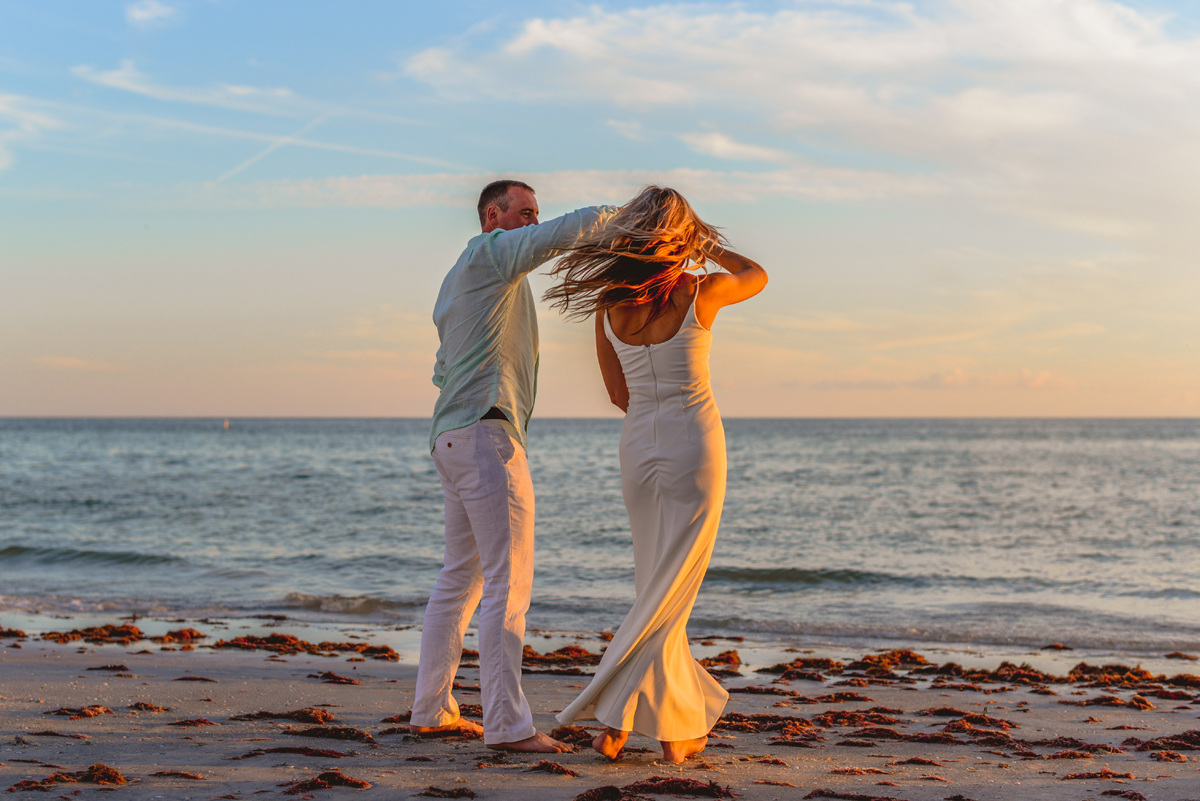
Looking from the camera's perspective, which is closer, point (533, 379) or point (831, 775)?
A: point (831, 775)

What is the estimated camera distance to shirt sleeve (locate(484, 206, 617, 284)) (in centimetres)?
308

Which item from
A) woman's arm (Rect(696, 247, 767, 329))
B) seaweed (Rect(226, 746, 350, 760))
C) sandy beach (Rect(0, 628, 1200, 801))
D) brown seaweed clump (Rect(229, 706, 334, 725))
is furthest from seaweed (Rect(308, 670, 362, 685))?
woman's arm (Rect(696, 247, 767, 329))

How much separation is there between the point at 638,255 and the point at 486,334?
0.70 meters

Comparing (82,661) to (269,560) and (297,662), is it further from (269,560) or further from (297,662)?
(269,560)

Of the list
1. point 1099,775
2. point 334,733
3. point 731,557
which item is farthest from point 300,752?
point 731,557

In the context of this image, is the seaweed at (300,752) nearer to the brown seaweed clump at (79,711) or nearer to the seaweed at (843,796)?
the brown seaweed clump at (79,711)

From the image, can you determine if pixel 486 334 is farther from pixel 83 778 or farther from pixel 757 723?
pixel 757 723

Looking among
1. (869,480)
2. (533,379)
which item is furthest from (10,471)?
(533,379)

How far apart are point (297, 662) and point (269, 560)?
288 inches

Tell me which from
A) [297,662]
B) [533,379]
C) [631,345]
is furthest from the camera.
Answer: [297,662]

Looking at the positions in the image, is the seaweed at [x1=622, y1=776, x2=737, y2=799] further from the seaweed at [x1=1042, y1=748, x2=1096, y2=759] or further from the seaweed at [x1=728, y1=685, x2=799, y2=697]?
the seaweed at [x1=728, y1=685, x2=799, y2=697]

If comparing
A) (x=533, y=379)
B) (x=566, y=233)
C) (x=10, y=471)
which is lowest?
(x=10, y=471)

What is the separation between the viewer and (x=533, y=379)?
3.56 meters

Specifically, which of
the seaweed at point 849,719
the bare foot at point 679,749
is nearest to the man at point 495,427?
the bare foot at point 679,749
